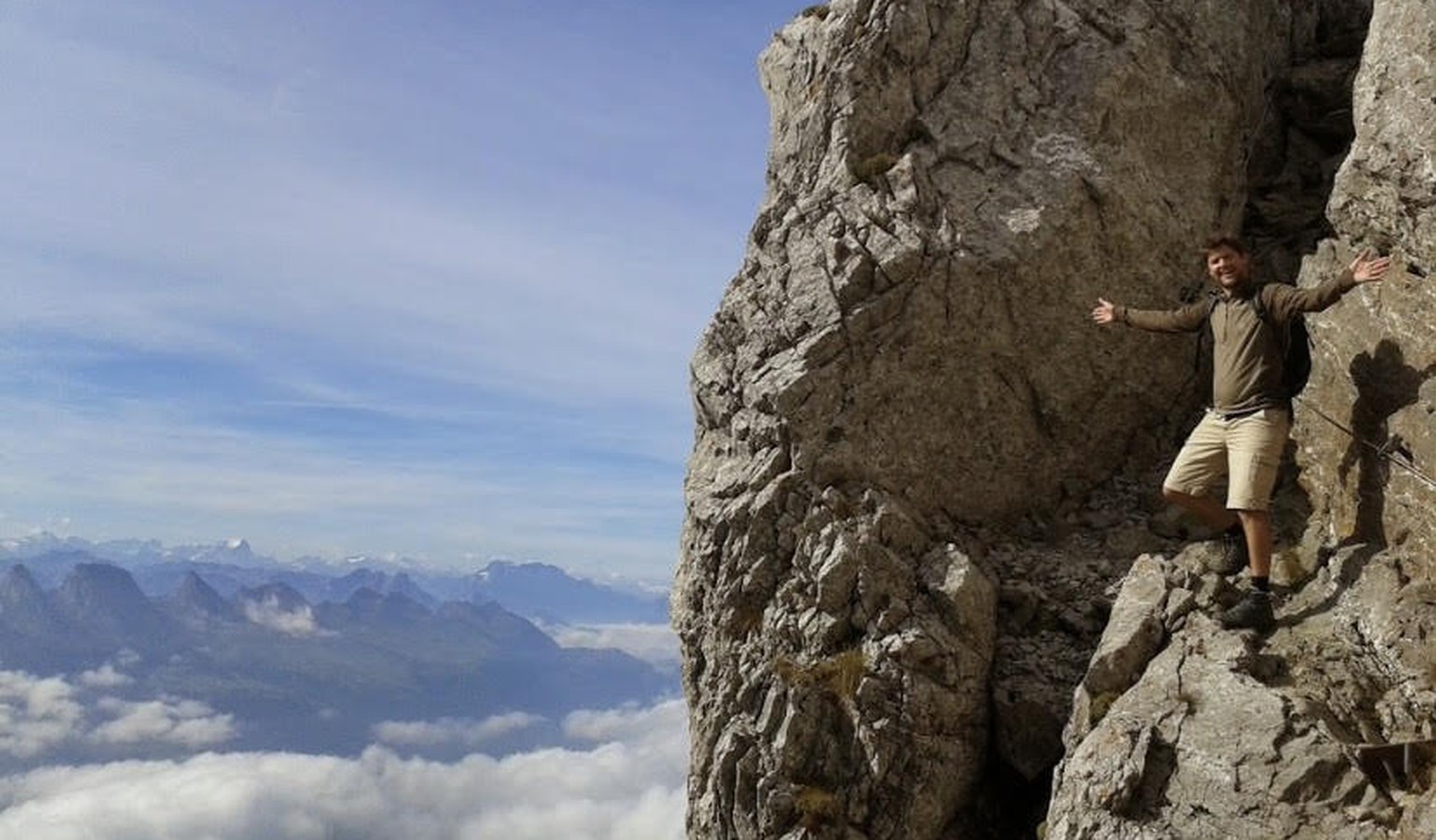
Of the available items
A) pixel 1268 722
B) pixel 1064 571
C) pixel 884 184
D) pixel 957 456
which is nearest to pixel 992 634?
pixel 1064 571

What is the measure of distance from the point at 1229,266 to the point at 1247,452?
11.1ft

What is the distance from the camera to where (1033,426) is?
22.3m

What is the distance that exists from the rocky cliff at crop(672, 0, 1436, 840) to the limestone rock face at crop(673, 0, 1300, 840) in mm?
71

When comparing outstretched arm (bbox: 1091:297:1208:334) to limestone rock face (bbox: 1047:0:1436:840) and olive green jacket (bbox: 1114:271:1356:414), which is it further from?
limestone rock face (bbox: 1047:0:1436:840)

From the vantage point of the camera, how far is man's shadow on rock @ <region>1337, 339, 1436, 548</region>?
16.4 m

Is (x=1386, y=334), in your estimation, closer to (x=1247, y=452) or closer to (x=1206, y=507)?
(x=1247, y=452)

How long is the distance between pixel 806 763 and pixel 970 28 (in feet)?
61.4

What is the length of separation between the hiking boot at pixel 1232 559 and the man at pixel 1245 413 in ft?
0.06

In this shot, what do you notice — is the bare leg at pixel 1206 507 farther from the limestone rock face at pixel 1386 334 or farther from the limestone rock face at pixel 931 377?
the limestone rock face at pixel 931 377

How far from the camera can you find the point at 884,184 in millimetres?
23438

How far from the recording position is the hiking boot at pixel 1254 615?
16.0m

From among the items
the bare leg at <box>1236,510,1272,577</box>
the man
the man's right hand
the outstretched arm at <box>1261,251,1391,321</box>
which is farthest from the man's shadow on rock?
the man's right hand

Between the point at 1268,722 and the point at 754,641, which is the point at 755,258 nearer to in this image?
the point at 754,641

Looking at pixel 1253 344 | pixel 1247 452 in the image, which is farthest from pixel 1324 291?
pixel 1247 452
